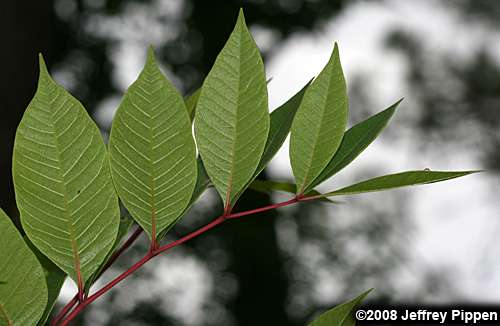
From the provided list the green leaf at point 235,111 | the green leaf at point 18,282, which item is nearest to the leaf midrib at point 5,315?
the green leaf at point 18,282

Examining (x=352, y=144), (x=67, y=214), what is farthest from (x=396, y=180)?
(x=67, y=214)

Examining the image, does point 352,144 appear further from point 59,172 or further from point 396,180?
point 59,172

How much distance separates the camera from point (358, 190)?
342 mm

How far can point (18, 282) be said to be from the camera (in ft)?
0.96

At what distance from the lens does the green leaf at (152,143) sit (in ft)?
1.00

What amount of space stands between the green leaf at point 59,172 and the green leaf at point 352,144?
116 millimetres

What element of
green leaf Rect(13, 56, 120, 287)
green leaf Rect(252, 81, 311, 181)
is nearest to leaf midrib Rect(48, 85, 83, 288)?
green leaf Rect(13, 56, 120, 287)

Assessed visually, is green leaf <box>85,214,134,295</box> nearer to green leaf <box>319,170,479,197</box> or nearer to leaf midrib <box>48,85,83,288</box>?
leaf midrib <box>48,85,83,288</box>

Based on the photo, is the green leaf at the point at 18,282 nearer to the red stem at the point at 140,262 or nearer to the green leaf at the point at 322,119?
the red stem at the point at 140,262

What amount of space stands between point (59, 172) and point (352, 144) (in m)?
0.15

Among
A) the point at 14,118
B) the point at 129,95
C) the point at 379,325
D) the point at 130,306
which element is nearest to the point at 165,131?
the point at 129,95

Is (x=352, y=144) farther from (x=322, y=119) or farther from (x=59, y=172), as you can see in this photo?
(x=59, y=172)

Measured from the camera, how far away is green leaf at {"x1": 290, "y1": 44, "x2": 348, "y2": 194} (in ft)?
1.13

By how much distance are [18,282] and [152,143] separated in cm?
8
